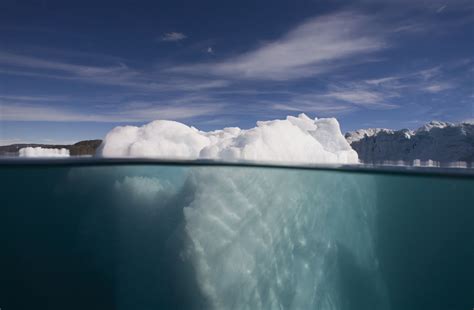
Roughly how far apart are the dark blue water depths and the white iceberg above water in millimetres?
780

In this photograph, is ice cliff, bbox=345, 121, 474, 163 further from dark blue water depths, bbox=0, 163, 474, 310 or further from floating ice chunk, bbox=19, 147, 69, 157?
floating ice chunk, bbox=19, 147, 69, 157

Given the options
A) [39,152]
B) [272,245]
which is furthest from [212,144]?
[39,152]

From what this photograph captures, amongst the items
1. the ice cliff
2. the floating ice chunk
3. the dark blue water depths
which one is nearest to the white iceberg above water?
the dark blue water depths

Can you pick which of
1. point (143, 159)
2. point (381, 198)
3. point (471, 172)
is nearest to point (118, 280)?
point (143, 159)

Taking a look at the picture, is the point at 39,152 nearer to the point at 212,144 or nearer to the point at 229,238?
the point at 212,144

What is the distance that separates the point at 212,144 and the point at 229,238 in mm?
6157

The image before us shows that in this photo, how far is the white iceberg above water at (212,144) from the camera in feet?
47.4

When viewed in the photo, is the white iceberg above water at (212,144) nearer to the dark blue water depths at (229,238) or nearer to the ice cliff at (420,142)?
the dark blue water depths at (229,238)

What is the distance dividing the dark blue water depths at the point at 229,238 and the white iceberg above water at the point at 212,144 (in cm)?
78

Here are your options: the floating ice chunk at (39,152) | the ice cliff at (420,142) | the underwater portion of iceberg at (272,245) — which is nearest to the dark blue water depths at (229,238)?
the underwater portion of iceberg at (272,245)

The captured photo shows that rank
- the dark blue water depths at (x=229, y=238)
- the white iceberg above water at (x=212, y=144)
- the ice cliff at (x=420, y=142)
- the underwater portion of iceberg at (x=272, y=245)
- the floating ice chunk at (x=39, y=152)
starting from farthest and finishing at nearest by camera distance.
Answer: the ice cliff at (x=420, y=142), the white iceberg above water at (x=212, y=144), the floating ice chunk at (x=39, y=152), the dark blue water depths at (x=229, y=238), the underwater portion of iceberg at (x=272, y=245)

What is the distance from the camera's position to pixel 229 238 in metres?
10.8

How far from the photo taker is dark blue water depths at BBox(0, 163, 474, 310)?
1081 cm

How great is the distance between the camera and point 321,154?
16281mm
